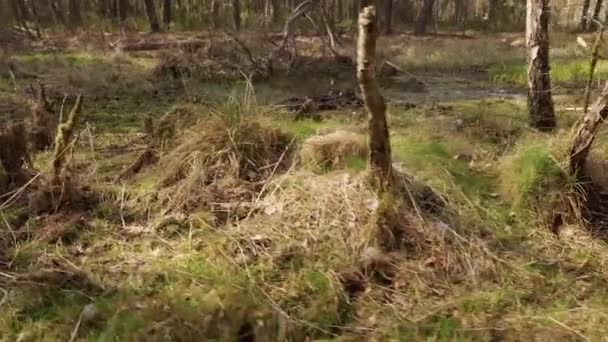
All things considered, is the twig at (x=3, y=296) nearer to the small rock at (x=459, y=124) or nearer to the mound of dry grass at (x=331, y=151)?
the mound of dry grass at (x=331, y=151)

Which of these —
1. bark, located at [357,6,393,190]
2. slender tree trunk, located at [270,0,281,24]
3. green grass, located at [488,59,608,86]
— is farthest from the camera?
slender tree trunk, located at [270,0,281,24]

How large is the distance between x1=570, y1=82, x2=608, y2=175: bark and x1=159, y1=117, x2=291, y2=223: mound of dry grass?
2.00 meters

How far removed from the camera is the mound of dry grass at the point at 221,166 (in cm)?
412

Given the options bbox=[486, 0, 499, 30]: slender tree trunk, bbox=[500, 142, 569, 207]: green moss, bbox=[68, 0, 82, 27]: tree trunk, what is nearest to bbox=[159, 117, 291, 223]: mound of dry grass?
bbox=[500, 142, 569, 207]: green moss

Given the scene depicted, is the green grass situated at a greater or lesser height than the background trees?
lesser

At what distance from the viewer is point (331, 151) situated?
14.8ft

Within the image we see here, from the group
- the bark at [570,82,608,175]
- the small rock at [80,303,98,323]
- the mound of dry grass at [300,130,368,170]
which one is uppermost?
the bark at [570,82,608,175]

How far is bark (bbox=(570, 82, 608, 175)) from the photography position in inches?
155

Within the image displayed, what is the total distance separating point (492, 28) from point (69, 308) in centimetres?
2109

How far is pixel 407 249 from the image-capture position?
369 cm

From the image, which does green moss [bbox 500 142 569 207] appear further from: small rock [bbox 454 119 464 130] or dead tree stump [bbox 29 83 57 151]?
dead tree stump [bbox 29 83 57 151]

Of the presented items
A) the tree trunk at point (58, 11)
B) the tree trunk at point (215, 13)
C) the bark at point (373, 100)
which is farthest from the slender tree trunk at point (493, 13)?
the bark at point (373, 100)

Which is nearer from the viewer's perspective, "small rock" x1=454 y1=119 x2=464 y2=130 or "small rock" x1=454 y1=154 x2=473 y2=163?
"small rock" x1=454 y1=154 x2=473 y2=163

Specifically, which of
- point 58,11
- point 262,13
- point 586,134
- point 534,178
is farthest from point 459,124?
point 262,13
